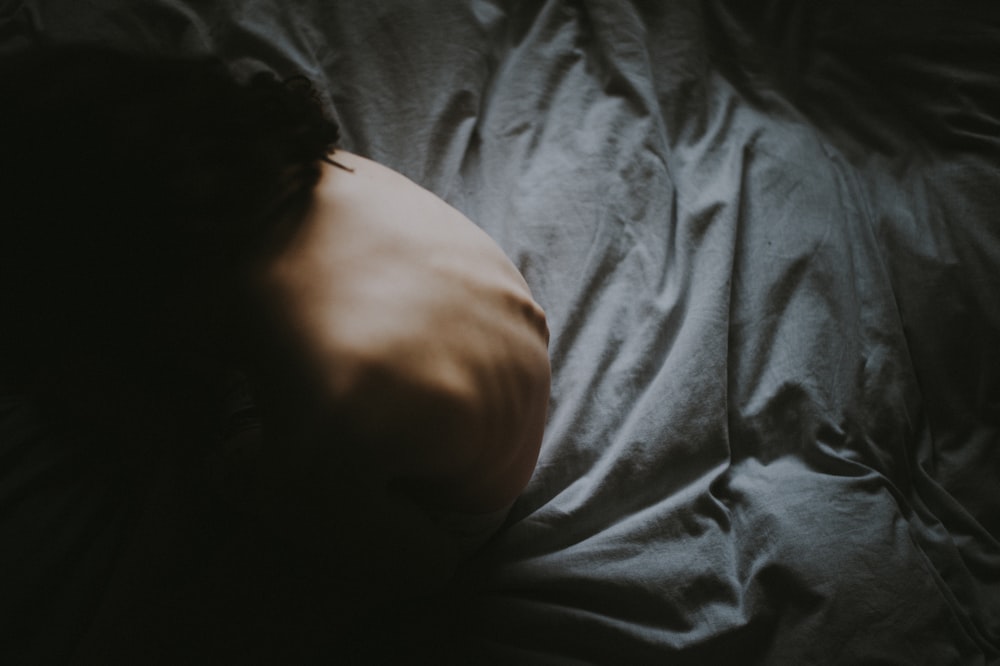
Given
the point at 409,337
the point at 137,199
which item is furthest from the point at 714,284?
the point at 137,199

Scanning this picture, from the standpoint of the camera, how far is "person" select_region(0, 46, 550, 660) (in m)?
0.49

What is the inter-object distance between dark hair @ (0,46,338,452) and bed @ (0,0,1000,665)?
1.21ft

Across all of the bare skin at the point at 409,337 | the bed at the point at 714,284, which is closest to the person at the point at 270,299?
the bare skin at the point at 409,337

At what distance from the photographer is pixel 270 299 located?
494 mm

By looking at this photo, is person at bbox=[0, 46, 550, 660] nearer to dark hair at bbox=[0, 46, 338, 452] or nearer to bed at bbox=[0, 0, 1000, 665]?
dark hair at bbox=[0, 46, 338, 452]

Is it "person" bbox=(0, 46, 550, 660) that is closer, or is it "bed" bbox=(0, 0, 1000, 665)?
"person" bbox=(0, 46, 550, 660)

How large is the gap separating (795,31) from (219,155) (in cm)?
86

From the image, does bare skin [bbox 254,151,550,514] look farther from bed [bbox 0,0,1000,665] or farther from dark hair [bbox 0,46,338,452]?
bed [bbox 0,0,1000,665]

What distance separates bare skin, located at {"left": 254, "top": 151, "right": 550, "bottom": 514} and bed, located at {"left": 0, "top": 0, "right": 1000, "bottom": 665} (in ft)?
0.60

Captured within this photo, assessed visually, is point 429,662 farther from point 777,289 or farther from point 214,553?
point 777,289

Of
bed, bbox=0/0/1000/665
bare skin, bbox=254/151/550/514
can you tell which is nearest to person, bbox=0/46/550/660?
bare skin, bbox=254/151/550/514

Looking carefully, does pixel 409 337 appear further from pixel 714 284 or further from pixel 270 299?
pixel 714 284

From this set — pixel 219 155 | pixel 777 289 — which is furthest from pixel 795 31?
pixel 219 155

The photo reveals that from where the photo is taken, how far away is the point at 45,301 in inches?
21.9
